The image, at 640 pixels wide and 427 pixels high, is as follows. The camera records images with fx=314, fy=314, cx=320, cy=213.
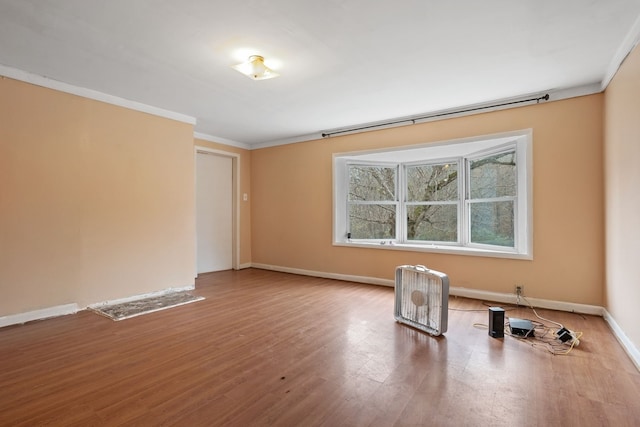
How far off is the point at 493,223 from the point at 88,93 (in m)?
5.25

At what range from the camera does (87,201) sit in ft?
11.9

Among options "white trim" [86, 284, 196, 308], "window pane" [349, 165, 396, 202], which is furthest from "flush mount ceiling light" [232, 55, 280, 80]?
"white trim" [86, 284, 196, 308]

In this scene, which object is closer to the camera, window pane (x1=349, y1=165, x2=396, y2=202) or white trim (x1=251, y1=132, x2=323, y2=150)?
window pane (x1=349, y1=165, x2=396, y2=202)

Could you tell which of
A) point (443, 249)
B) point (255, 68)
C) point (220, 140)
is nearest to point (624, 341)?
point (443, 249)

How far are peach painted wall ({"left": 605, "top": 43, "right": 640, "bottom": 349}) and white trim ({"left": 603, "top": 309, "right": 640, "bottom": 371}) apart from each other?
4 centimetres

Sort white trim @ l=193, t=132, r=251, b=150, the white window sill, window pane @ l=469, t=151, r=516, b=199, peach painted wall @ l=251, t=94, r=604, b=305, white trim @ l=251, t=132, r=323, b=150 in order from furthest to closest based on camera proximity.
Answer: white trim @ l=251, t=132, r=323, b=150
white trim @ l=193, t=132, r=251, b=150
window pane @ l=469, t=151, r=516, b=199
the white window sill
peach painted wall @ l=251, t=94, r=604, b=305

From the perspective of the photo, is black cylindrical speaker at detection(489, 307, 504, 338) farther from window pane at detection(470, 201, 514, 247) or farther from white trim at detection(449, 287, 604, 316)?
window pane at detection(470, 201, 514, 247)

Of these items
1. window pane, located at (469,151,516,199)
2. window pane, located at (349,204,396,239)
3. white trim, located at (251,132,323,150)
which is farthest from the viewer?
white trim, located at (251,132,323,150)

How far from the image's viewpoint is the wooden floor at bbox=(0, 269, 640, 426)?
175cm

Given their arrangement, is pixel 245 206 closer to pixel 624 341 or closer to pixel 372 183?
pixel 372 183

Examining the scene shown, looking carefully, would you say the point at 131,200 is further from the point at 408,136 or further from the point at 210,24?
the point at 408,136

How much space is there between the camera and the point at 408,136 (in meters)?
4.65

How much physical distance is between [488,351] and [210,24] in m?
3.34

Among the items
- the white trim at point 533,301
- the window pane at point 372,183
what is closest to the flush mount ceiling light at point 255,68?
the window pane at point 372,183
